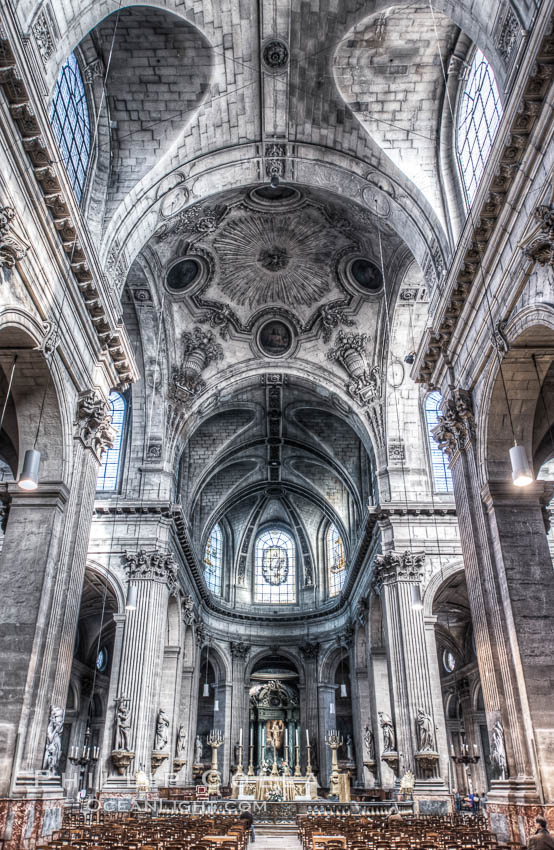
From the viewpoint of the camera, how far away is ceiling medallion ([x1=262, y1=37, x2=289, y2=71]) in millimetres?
16406

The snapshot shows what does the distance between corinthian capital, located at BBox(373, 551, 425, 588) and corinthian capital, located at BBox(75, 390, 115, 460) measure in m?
12.8

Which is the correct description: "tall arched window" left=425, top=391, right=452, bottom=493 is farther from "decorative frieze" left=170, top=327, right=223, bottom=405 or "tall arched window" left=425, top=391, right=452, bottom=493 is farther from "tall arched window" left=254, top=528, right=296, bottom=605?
"tall arched window" left=254, top=528, right=296, bottom=605

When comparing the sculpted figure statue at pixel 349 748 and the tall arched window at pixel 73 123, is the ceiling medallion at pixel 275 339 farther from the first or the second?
the sculpted figure statue at pixel 349 748

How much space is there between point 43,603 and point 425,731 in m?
14.2

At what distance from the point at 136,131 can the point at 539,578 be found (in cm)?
1437

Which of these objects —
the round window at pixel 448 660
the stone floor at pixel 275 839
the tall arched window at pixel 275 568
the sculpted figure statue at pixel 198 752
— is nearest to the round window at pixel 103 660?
the sculpted figure statue at pixel 198 752

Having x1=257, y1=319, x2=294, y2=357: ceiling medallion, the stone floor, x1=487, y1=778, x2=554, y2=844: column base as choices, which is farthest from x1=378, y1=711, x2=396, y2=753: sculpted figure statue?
x1=257, y1=319, x2=294, y2=357: ceiling medallion

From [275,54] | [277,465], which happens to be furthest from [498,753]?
[277,465]

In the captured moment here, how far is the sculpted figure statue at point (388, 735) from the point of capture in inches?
869

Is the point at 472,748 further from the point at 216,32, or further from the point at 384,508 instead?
the point at 216,32

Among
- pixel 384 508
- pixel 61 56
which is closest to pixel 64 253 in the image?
pixel 61 56

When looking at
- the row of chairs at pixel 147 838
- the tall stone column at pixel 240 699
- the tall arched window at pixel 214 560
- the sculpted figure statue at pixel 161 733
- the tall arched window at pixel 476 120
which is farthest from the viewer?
the tall arched window at pixel 214 560

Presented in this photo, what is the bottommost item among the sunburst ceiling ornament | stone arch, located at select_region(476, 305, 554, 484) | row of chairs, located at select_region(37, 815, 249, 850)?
row of chairs, located at select_region(37, 815, 249, 850)

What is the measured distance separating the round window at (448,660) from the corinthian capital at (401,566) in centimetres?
1295
